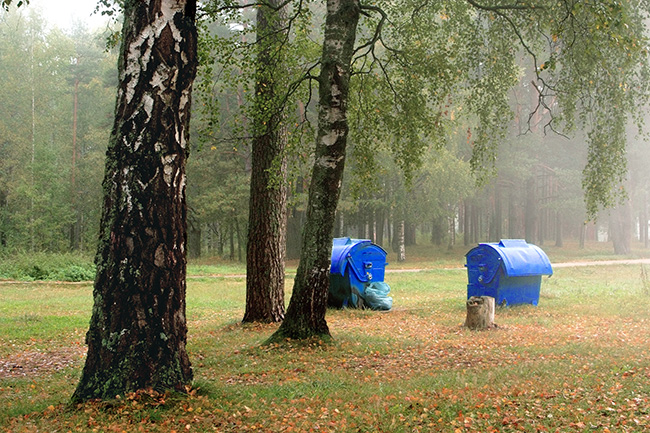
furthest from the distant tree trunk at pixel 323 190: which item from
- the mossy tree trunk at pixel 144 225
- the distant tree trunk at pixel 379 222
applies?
the distant tree trunk at pixel 379 222

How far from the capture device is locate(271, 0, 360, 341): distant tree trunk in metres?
8.06

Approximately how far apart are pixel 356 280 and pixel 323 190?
6.32 m

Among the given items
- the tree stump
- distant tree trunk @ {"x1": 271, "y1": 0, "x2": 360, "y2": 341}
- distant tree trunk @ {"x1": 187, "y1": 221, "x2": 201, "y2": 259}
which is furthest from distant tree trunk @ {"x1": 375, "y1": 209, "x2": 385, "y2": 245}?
distant tree trunk @ {"x1": 271, "y1": 0, "x2": 360, "y2": 341}

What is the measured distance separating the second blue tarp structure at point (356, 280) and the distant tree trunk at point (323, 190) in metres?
5.68

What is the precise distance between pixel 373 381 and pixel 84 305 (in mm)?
10962

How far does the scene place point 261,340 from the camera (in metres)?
8.79

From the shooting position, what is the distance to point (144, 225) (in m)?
4.93

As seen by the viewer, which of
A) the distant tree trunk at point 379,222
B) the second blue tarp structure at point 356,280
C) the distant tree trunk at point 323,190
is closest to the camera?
the distant tree trunk at point 323,190

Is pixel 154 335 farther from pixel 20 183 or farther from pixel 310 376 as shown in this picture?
pixel 20 183

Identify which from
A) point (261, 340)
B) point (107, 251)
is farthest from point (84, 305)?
point (107, 251)

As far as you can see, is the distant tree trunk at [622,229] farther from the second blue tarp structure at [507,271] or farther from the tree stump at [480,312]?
the tree stump at [480,312]

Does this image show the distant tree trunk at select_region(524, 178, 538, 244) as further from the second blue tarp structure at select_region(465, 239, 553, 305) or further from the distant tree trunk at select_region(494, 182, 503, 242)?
the second blue tarp structure at select_region(465, 239, 553, 305)

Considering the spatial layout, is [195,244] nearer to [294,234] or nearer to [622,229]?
[294,234]

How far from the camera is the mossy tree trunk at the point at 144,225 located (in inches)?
192
